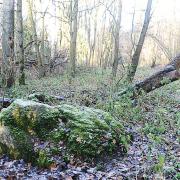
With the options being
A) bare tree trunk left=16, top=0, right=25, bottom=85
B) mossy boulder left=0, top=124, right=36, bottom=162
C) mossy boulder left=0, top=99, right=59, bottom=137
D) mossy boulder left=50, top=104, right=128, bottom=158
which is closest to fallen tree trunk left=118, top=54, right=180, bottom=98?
mossy boulder left=50, top=104, right=128, bottom=158

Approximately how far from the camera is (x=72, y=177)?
4.64 meters

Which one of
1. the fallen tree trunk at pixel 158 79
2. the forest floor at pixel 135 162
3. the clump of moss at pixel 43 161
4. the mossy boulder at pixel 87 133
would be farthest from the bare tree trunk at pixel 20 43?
the clump of moss at pixel 43 161

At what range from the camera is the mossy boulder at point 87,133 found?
534 centimetres

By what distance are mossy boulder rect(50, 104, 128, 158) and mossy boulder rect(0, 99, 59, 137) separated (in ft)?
0.64

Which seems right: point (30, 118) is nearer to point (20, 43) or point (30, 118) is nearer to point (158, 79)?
point (158, 79)

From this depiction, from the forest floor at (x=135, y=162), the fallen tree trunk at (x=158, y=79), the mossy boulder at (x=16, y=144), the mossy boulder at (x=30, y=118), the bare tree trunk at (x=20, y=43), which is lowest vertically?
the forest floor at (x=135, y=162)

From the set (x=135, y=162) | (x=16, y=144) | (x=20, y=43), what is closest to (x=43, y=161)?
(x=16, y=144)

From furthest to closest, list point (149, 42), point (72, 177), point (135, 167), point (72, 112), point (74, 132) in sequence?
point (149, 42) < point (72, 112) < point (74, 132) < point (135, 167) < point (72, 177)

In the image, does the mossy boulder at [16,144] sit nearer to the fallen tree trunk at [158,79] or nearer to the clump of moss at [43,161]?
the clump of moss at [43,161]

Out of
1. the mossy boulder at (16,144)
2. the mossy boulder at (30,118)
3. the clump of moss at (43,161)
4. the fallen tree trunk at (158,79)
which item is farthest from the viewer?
the fallen tree trunk at (158,79)

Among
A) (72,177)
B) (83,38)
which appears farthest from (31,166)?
(83,38)

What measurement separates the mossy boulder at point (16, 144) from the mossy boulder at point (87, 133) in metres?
0.47

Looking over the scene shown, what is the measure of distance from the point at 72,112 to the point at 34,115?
749 millimetres

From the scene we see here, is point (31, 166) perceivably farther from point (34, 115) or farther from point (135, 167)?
point (135, 167)
